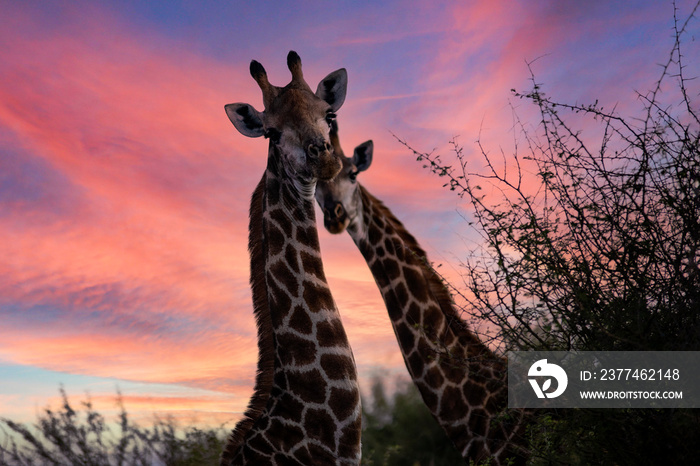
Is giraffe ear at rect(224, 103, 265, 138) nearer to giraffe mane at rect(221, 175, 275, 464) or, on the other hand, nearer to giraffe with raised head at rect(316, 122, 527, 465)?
giraffe mane at rect(221, 175, 275, 464)

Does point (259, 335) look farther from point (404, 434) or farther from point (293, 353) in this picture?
point (404, 434)

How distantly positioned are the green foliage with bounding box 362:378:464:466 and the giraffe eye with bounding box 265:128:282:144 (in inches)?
264

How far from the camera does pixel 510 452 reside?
695cm

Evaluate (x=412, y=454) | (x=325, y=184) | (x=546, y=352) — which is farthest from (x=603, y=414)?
(x=412, y=454)

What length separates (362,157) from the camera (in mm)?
9703

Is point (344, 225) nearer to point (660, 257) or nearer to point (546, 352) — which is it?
point (546, 352)

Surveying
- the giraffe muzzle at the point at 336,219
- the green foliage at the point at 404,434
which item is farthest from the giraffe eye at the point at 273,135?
the green foliage at the point at 404,434

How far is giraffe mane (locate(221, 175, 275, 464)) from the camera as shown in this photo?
593cm

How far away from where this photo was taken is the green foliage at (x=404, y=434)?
37.8 feet

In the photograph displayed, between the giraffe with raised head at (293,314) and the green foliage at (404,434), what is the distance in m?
5.68

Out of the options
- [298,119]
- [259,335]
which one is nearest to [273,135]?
[298,119]

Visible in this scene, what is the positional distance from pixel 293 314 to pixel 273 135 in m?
1.87

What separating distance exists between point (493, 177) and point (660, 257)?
169 cm

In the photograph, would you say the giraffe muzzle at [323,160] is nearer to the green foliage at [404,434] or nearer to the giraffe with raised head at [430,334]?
the giraffe with raised head at [430,334]
